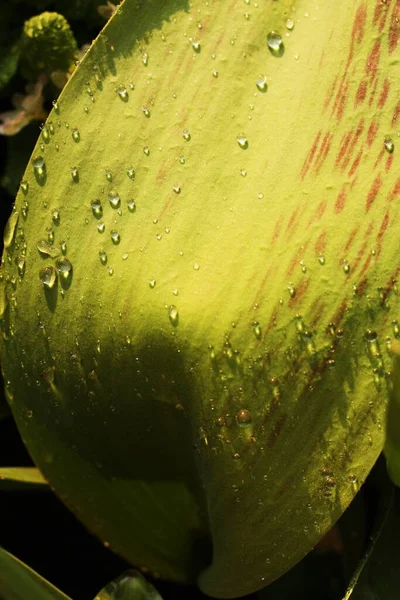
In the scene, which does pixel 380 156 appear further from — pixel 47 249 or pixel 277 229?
pixel 47 249

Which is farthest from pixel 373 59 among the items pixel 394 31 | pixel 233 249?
pixel 233 249

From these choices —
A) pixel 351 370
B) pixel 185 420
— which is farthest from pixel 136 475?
pixel 351 370

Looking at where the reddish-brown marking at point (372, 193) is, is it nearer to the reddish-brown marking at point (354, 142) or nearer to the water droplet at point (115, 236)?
the reddish-brown marking at point (354, 142)

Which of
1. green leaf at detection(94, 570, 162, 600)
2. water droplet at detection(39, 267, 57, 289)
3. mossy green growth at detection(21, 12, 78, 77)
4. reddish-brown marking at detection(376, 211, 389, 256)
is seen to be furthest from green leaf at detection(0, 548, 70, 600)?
mossy green growth at detection(21, 12, 78, 77)

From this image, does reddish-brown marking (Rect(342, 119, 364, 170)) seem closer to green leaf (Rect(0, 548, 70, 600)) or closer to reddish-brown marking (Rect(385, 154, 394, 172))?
reddish-brown marking (Rect(385, 154, 394, 172))

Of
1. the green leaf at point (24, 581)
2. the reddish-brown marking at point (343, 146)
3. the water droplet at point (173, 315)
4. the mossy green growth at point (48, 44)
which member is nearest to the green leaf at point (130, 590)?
the green leaf at point (24, 581)

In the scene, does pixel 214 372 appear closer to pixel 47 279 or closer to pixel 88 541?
pixel 47 279

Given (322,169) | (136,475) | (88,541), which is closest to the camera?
(322,169)
